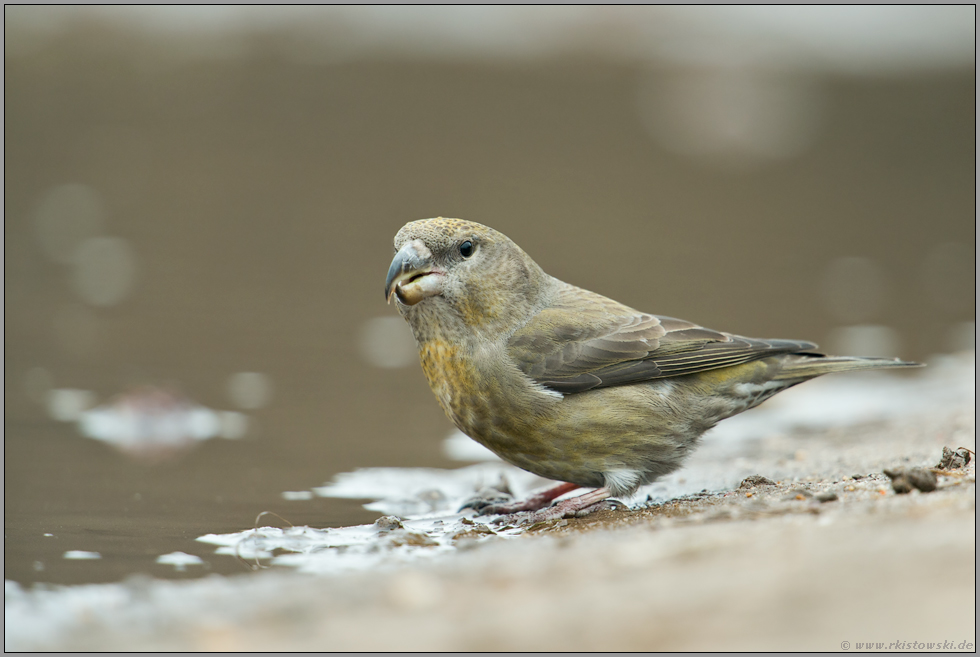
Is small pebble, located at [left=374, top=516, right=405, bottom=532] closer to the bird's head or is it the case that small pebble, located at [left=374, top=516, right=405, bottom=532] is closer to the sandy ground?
the sandy ground

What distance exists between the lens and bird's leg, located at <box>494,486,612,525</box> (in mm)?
4684

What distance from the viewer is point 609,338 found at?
500 cm

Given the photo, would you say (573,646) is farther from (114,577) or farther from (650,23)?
(650,23)

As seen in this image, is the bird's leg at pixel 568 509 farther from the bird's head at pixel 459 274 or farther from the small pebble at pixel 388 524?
the bird's head at pixel 459 274

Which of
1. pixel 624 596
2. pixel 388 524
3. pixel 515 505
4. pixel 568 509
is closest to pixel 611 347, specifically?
pixel 568 509

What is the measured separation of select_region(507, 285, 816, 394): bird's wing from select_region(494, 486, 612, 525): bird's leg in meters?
0.58

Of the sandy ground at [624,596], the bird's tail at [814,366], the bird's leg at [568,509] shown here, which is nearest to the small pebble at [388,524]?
the bird's leg at [568,509]

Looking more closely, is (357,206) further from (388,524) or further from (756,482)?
(756,482)

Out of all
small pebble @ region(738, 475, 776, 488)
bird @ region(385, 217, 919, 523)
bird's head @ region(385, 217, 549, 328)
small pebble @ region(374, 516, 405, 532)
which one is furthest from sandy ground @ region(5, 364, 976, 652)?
bird's head @ region(385, 217, 549, 328)

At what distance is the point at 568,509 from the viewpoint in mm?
4801

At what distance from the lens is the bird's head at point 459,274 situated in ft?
15.0

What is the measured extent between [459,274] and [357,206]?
7.49 metres

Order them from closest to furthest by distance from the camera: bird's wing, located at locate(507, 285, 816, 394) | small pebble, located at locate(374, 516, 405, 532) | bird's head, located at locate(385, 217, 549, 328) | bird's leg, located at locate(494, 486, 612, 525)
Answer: small pebble, located at locate(374, 516, 405, 532)
bird's head, located at locate(385, 217, 549, 328)
bird's leg, located at locate(494, 486, 612, 525)
bird's wing, located at locate(507, 285, 816, 394)

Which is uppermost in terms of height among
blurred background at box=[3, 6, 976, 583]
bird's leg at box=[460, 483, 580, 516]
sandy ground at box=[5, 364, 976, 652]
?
blurred background at box=[3, 6, 976, 583]
